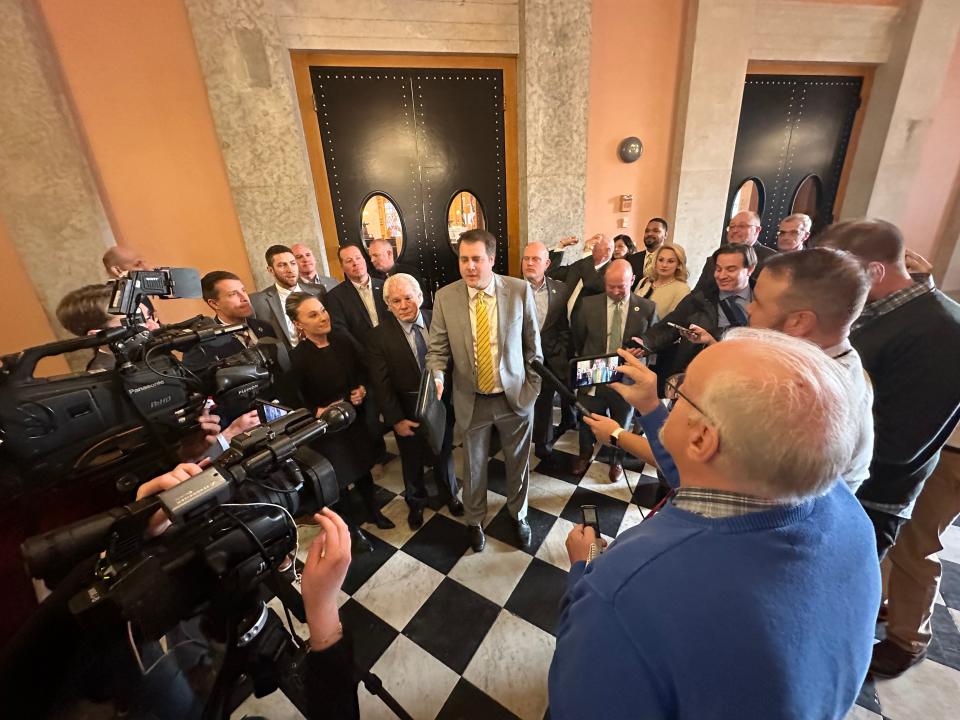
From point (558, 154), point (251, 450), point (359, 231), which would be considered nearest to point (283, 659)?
point (251, 450)

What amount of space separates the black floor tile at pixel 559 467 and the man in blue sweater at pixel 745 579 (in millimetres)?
2145

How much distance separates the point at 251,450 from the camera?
910mm

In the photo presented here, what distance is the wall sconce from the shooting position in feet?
14.2

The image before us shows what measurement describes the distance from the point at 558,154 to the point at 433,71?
1.46 metres

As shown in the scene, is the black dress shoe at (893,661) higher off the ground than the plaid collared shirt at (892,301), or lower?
lower

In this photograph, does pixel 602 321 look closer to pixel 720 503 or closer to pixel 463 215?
pixel 720 503

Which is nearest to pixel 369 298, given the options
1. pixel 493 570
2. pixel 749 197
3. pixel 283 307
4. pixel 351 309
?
pixel 351 309

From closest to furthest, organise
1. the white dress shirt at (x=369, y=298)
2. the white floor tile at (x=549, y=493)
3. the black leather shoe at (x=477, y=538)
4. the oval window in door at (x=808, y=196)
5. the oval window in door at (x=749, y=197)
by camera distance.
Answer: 1. the black leather shoe at (x=477, y=538)
2. the white floor tile at (x=549, y=493)
3. the white dress shirt at (x=369, y=298)
4. the oval window in door at (x=749, y=197)
5. the oval window in door at (x=808, y=196)

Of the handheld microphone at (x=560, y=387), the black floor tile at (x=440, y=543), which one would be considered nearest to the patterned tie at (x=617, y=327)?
the handheld microphone at (x=560, y=387)

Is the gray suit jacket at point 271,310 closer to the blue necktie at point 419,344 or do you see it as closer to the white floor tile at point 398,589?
the blue necktie at point 419,344

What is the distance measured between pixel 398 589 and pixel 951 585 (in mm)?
2679

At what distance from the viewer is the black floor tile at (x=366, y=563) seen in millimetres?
2057

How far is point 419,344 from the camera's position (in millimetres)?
2311

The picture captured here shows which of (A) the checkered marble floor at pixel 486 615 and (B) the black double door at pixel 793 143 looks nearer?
(A) the checkered marble floor at pixel 486 615
